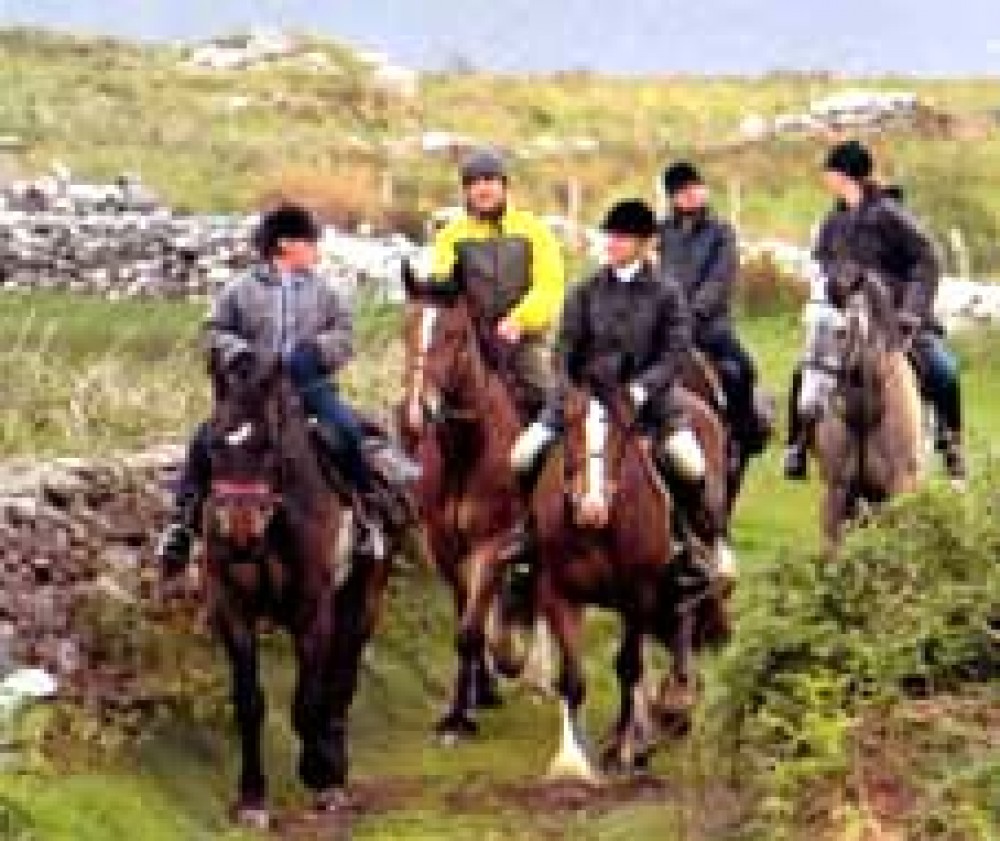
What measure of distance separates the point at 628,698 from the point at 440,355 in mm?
1928

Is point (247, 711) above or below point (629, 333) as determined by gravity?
below

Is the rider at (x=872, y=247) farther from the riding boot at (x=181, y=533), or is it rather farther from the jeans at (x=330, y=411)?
the riding boot at (x=181, y=533)

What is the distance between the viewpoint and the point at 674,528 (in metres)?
15.3

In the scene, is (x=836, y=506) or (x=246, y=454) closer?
(x=246, y=454)

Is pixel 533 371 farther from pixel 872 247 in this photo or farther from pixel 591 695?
pixel 872 247

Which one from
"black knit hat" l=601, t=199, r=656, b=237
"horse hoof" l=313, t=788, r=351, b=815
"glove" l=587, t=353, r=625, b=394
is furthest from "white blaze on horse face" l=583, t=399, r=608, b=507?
"horse hoof" l=313, t=788, r=351, b=815

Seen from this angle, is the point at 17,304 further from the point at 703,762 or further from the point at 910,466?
the point at 703,762

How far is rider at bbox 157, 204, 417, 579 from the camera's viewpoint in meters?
14.4

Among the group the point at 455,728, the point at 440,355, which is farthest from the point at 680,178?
the point at 455,728

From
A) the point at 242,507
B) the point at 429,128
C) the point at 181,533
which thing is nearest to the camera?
the point at 242,507

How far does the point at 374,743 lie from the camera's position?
16422 millimetres

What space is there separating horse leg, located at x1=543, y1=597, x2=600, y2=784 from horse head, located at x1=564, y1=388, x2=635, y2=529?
0.60 meters

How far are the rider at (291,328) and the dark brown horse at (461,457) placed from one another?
2.25 feet

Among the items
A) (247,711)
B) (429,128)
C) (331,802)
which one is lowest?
(429,128)
